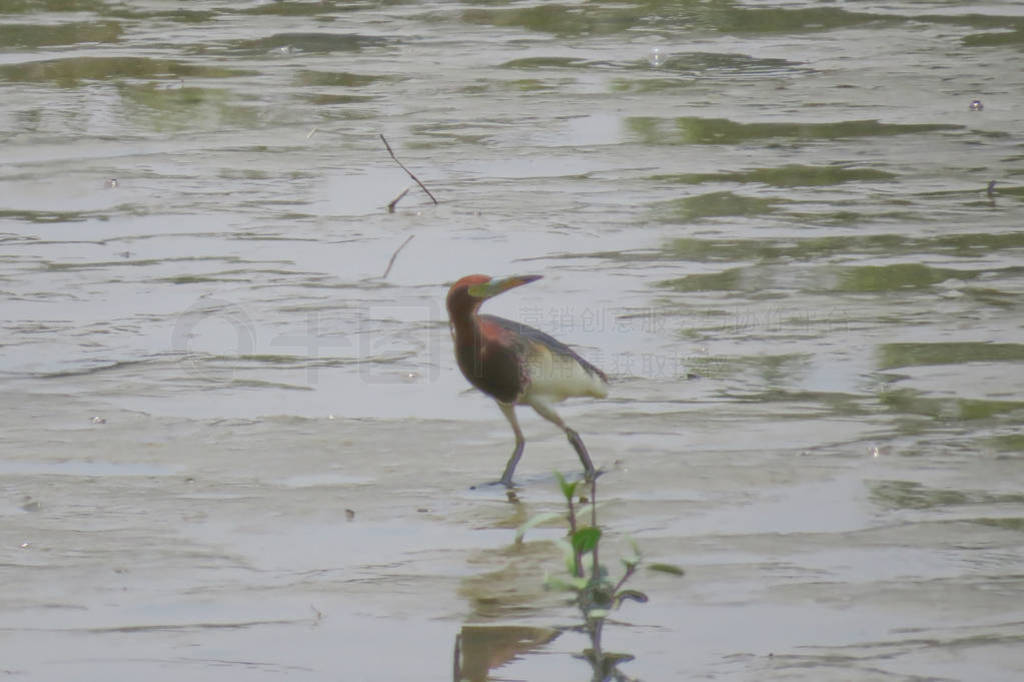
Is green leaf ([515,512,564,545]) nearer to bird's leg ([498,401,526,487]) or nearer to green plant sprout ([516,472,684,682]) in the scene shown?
green plant sprout ([516,472,684,682])

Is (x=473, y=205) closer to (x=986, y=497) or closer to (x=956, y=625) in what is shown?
(x=986, y=497)

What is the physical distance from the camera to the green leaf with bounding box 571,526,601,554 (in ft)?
12.9

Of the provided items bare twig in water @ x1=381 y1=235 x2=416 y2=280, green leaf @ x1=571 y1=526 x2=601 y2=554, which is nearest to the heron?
green leaf @ x1=571 y1=526 x2=601 y2=554

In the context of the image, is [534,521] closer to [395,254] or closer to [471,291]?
[471,291]

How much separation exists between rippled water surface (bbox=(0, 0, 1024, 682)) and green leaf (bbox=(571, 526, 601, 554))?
0.32 metres

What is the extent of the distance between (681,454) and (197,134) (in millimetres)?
6570

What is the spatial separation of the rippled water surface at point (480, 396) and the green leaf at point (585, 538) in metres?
0.32

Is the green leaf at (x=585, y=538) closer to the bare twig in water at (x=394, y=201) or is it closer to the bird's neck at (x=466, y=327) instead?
the bird's neck at (x=466, y=327)

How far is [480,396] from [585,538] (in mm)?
2653

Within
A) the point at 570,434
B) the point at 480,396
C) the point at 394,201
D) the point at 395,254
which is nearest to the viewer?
the point at 570,434

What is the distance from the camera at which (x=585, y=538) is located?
3959 millimetres

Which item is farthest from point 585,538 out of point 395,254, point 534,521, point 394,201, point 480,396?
point 394,201

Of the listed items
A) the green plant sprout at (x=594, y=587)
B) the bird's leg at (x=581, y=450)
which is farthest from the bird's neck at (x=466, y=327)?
the green plant sprout at (x=594, y=587)

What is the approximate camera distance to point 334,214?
30.7 feet
